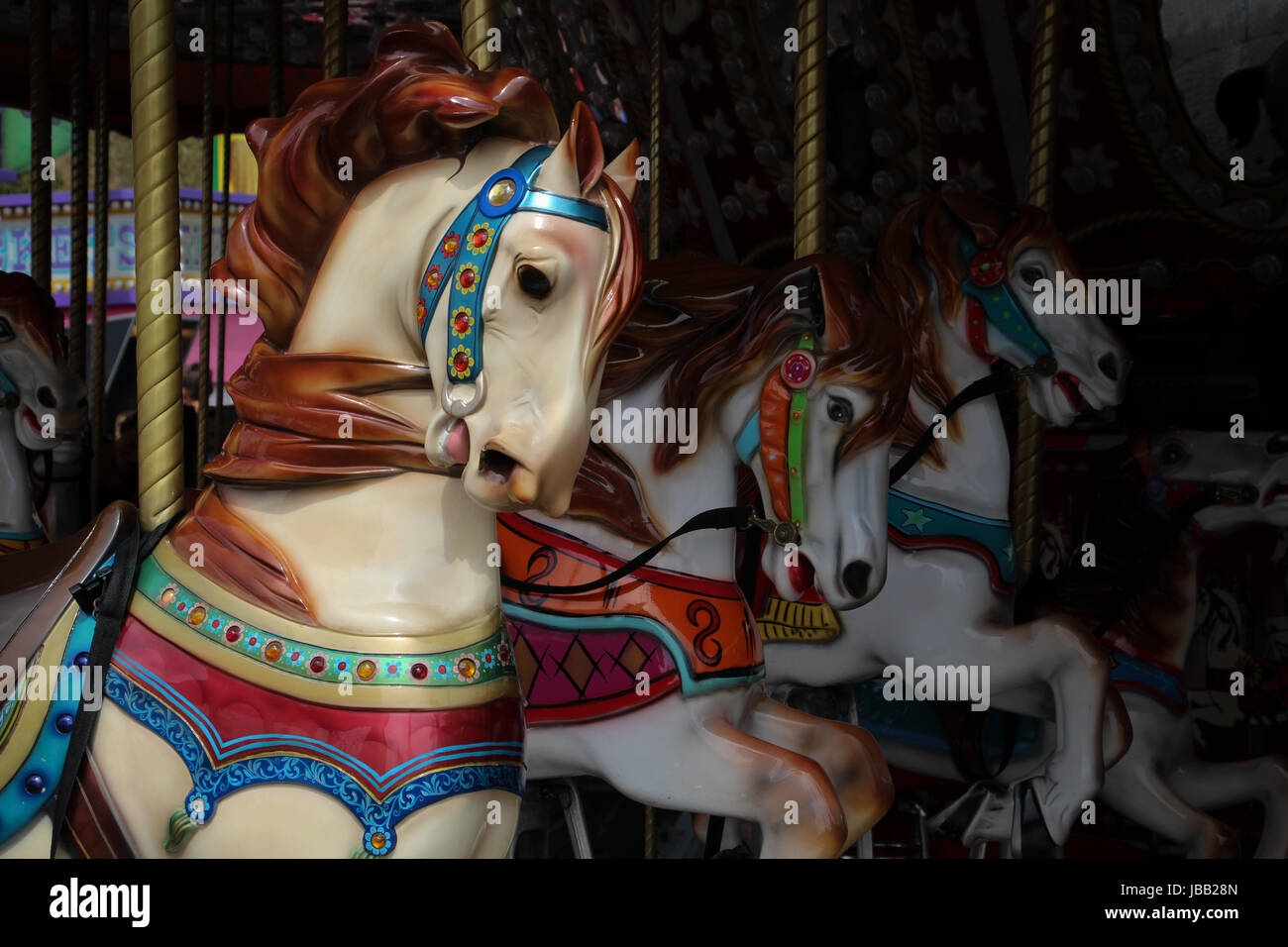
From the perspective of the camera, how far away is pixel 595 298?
51.6 inches

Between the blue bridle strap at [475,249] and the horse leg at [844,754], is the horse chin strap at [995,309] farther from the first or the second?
the blue bridle strap at [475,249]

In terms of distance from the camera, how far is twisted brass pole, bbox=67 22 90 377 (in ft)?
13.6

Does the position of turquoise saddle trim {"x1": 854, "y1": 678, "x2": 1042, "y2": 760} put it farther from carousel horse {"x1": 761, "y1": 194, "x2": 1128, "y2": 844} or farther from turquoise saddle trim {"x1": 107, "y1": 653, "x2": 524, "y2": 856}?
turquoise saddle trim {"x1": 107, "y1": 653, "x2": 524, "y2": 856}

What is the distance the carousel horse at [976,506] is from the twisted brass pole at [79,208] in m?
2.56

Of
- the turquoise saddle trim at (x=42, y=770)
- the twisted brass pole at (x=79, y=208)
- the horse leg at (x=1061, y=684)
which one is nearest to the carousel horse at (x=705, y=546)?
the horse leg at (x=1061, y=684)

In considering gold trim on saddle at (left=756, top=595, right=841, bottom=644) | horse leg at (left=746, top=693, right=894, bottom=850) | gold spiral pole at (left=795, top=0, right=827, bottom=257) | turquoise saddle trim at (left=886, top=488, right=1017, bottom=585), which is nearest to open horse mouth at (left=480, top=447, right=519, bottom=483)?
horse leg at (left=746, top=693, right=894, bottom=850)

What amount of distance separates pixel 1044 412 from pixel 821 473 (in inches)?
43.7

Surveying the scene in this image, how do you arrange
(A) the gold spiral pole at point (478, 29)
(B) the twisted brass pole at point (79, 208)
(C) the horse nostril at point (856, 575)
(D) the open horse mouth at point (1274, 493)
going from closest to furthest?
(A) the gold spiral pole at point (478, 29) → (C) the horse nostril at point (856, 575) → (D) the open horse mouth at point (1274, 493) → (B) the twisted brass pole at point (79, 208)

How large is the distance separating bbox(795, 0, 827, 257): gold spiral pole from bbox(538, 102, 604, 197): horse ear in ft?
3.87

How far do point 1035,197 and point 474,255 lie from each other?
2.42 meters

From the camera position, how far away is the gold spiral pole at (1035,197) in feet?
10.5

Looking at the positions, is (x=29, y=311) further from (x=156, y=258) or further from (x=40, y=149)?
(x=156, y=258)

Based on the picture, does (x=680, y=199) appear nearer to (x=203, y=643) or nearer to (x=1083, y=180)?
(x=1083, y=180)

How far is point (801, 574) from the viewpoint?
2330 mm
